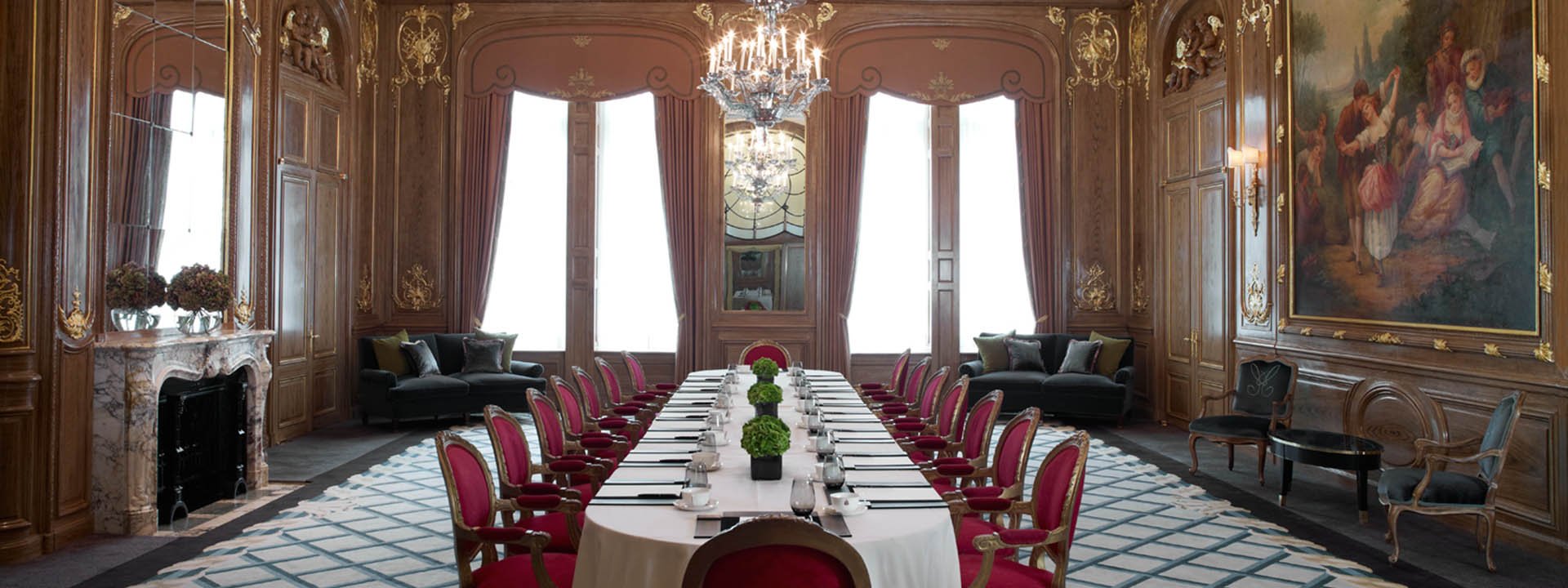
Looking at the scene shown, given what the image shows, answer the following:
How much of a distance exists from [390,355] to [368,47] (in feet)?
9.92

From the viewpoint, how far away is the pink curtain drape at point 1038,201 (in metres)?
10.1

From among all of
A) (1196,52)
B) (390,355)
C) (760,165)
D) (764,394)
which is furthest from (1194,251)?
(390,355)

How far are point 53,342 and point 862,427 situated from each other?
12.7 feet

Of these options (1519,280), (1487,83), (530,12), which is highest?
(530,12)

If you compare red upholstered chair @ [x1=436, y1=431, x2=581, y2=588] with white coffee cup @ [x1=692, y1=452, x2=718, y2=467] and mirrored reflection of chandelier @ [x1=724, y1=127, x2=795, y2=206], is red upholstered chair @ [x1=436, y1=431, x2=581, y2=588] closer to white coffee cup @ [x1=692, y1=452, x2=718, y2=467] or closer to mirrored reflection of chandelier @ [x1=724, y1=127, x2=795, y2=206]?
white coffee cup @ [x1=692, y1=452, x2=718, y2=467]

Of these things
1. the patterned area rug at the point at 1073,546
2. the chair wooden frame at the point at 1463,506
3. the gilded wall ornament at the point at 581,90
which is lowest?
the patterned area rug at the point at 1073,546

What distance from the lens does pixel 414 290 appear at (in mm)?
9992

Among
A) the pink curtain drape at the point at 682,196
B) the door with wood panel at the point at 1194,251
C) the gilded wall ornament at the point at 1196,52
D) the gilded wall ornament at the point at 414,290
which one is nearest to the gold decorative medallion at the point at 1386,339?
the door with wood panel at the point at 1194,251

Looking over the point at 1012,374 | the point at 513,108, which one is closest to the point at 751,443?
the point at 1012,374

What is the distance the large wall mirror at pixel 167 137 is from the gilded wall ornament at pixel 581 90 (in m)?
3.68

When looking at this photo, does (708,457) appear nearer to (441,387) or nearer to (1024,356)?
(441,387)

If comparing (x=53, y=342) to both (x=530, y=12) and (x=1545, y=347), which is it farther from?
(x=1545, y=347)

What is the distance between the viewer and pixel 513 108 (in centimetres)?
1024

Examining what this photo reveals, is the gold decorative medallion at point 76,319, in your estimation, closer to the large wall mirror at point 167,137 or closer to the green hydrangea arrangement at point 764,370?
the large wall mirror at point 167,137
